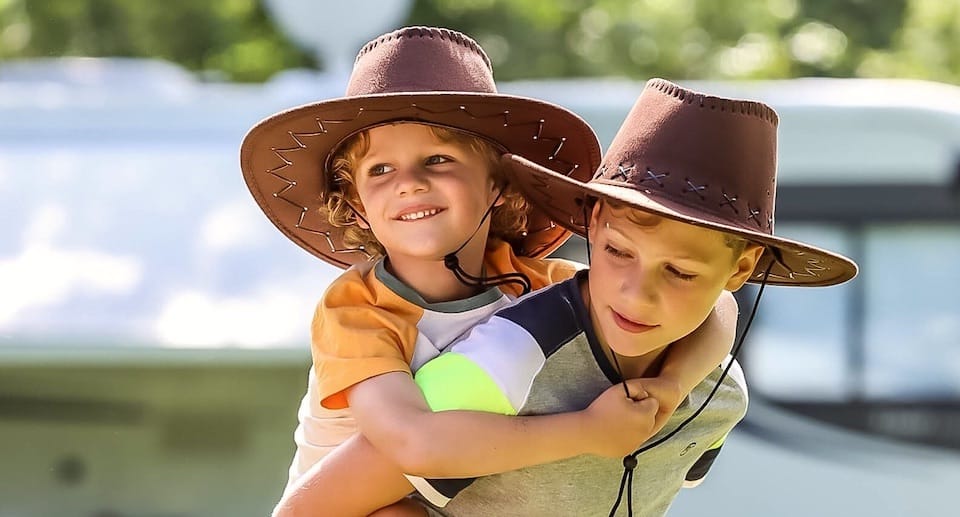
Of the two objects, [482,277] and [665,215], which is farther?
[482,277]

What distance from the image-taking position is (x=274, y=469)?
4.55 metres

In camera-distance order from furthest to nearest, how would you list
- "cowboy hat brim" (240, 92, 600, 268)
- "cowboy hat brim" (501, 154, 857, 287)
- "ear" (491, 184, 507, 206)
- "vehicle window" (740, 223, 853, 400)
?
"vehicle window" (740, 223, 853, 400), "ear" (491, 184, 507, 206), "cowboy hat brim" (240, 92, 600, 268), "cowboy hat brim" (501, 154, 857, 287)

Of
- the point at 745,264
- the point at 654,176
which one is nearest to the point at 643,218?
the point at 654,176

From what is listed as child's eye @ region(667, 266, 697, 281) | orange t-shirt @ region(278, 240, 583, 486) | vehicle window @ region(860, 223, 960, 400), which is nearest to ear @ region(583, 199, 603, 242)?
child's eye @ region(667, 266, 697, 281)

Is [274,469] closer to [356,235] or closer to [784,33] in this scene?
[356,235]

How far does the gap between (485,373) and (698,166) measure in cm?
35

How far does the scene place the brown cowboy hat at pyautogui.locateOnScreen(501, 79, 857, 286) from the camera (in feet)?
5.63

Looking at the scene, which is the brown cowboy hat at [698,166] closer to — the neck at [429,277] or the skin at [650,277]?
the skin at [650,277]

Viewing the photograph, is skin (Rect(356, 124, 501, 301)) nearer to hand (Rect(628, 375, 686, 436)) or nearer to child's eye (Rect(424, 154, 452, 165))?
child's eye (Rect(424, 154, 452, 165))

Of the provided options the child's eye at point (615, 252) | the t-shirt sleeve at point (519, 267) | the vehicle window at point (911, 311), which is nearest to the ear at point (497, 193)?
the t-shirt sleeve at point (519, 267)

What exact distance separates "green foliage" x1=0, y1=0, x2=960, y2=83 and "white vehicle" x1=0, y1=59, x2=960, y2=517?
5.49 metres

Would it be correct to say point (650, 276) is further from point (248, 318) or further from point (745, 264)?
point (248, 318)

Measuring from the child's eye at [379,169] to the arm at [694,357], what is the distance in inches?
18.0

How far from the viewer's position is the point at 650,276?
1732mm
